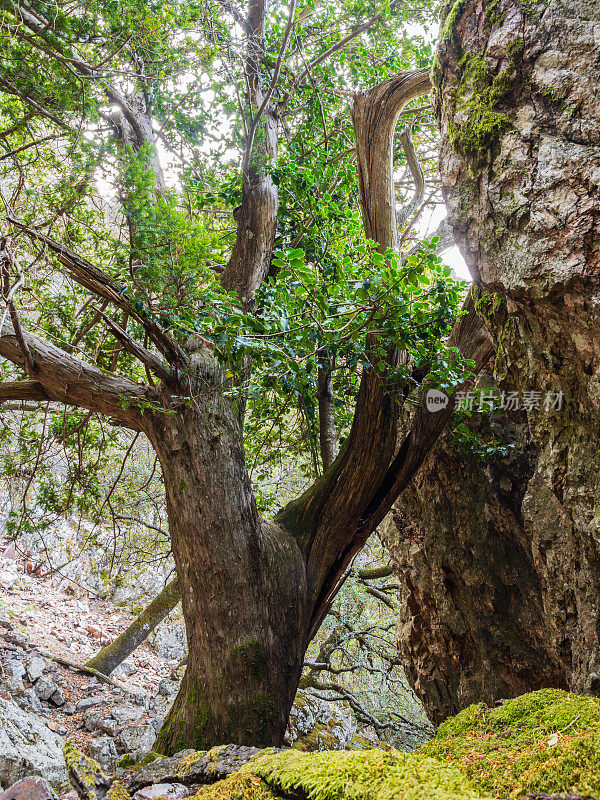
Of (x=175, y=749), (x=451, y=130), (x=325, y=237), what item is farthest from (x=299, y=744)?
(x=451, y=130)

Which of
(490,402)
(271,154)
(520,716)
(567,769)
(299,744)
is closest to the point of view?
(567,769)

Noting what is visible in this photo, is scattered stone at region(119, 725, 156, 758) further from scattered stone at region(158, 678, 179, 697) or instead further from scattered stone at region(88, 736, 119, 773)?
scattered stone at region(158, 678, 179, 697)

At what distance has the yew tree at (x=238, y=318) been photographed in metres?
2.40

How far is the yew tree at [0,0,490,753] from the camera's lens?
2400 mm

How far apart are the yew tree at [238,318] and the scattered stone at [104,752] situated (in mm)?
1483

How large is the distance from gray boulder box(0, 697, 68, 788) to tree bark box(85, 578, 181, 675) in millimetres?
2098

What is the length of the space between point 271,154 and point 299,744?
5247 mm

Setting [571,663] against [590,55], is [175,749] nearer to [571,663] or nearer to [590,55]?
[571,663]

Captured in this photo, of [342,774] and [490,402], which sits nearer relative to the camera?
[342,774]

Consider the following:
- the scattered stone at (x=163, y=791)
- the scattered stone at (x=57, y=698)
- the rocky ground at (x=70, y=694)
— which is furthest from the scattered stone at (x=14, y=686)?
the scattered stone at (x=163, y=791)

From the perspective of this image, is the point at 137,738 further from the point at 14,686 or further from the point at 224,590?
the point at 224,590

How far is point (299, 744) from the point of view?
159 inches

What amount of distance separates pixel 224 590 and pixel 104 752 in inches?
79.8

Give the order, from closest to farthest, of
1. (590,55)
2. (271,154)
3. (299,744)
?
(590,55)
(299,744)
(271,154)
